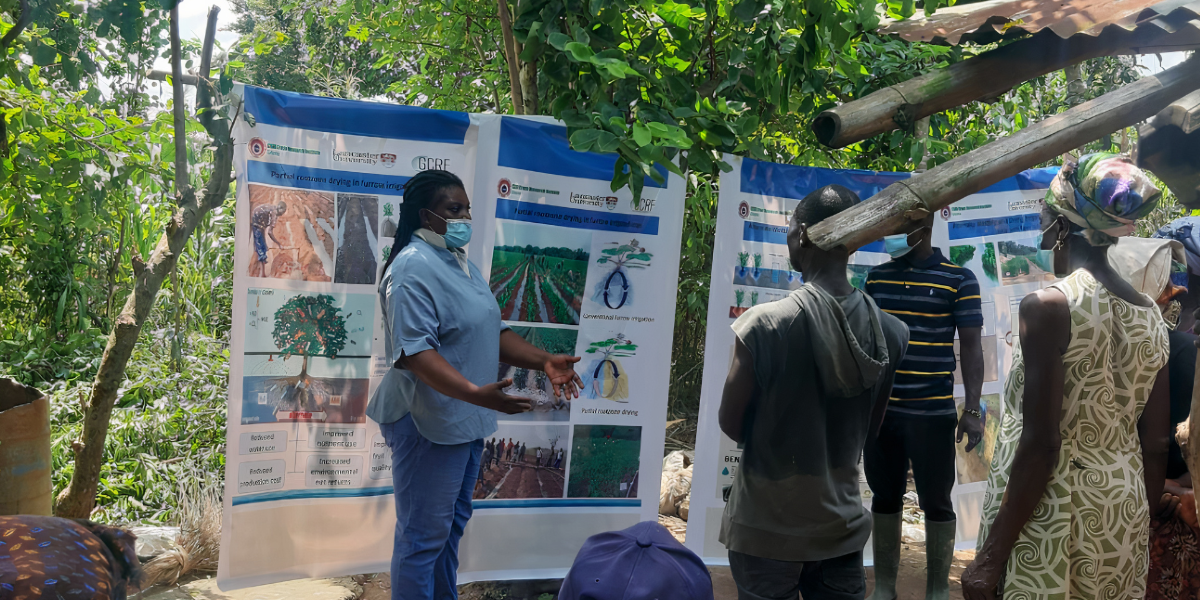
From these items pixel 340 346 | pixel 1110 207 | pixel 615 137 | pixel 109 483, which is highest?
pixel 615 137

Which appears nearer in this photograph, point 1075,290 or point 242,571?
point 1075,290

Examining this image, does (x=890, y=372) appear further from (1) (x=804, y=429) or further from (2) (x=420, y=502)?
(2) (x=420, y=502)

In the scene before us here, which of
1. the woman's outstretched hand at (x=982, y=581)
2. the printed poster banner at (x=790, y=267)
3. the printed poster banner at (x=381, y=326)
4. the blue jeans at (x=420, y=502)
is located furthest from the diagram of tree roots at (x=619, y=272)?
the woman's outstretched hand at (x=982, y=581)

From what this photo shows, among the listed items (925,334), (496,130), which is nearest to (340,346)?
(496,130)

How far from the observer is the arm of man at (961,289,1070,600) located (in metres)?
2.03

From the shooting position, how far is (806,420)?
87.4 inches

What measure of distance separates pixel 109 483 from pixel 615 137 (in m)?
3.84

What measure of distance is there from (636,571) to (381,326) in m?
2.05

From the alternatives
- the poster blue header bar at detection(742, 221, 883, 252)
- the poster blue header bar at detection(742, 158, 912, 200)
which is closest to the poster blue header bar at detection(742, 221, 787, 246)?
the poster blue header bar at detection(742, 221, 883, 252)

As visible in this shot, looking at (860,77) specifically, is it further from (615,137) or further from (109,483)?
(109,483)

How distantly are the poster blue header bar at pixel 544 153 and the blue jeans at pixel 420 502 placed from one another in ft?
4.29

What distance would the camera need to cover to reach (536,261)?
3656 mm

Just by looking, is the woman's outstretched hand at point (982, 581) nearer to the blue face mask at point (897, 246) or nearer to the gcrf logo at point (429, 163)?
the blue face mask at point (897, 246)

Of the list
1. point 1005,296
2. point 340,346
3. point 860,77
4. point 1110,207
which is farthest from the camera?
point 1005,296
